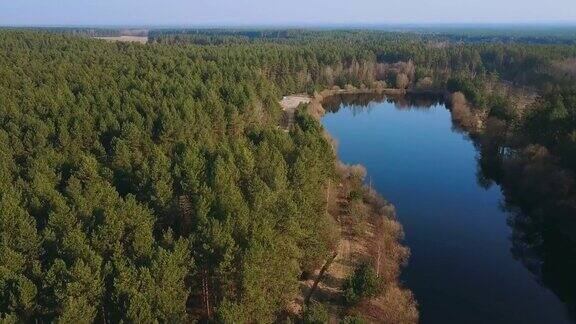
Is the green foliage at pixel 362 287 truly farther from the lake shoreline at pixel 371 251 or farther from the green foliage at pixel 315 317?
the green foliage at pixel 315 317

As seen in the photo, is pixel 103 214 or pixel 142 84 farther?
pixel 142 84

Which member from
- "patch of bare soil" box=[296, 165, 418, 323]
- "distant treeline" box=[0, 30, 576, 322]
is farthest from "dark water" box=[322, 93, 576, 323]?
"distant treeline" box=[0, 30, 576, 322]

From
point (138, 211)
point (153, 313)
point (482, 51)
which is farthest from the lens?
point (482, 51)

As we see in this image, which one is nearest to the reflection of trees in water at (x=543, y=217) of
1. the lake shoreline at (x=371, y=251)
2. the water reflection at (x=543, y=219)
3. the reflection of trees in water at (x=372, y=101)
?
the water reflection at (x=543, y=219)

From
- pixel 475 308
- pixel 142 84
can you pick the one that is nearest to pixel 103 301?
pixel 475 308

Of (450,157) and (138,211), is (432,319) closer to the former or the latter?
(138,211)

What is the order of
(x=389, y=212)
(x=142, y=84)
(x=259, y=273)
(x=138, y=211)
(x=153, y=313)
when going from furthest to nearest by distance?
(x=142, y=84) → (x=389, y=212) → (x=138, y=211) → (x=259, y=273) → (x=153, y=313)

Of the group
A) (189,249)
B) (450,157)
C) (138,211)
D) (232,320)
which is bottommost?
(450,157)

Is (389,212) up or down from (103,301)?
down
